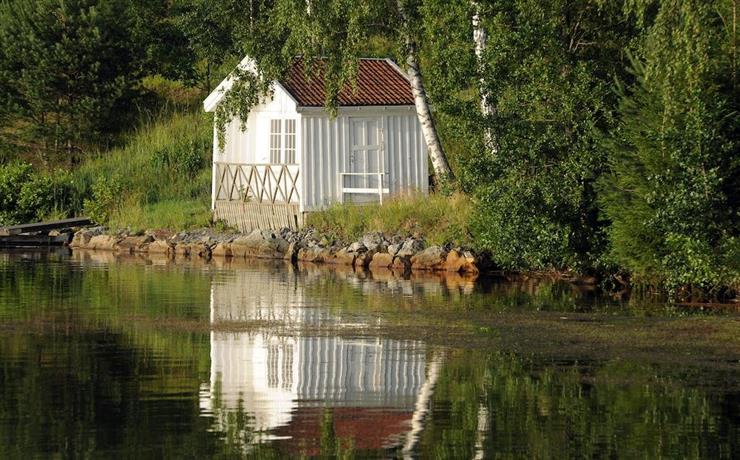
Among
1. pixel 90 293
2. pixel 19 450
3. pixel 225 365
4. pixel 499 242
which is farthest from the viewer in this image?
pixel 499 242

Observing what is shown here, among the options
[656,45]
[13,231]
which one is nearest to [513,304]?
[656,45]

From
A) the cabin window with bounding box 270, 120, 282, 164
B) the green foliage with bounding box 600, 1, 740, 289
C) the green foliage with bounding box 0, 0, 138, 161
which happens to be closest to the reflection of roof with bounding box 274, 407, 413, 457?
the green foliage with bounding box 600, 1, 740, 289

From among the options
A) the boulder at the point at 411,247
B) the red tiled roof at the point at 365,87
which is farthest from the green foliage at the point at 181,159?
the boulder at the point at 411,247

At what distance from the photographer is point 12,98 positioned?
51.0 meters

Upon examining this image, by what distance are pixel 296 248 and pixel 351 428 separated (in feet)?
74.0

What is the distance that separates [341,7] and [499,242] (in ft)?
21.0

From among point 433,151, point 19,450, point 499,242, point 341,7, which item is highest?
point 341,7

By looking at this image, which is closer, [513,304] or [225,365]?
[225,365]

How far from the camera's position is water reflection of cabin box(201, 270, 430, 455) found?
1484 cm

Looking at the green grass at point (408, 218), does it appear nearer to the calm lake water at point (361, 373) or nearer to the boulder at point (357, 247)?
the boulder at point (357, 247)

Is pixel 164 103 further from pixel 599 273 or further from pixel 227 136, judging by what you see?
pixel 599 273

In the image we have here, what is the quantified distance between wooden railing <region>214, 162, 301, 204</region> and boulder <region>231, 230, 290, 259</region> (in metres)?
1.40

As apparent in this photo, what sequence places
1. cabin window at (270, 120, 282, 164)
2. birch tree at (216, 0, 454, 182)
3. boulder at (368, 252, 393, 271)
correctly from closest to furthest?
1. birch tree at (216, 0, 454, 182)
2. boulder at (368, 252, 393, 271)
3. cabin window at (270, 120, 282, 164)

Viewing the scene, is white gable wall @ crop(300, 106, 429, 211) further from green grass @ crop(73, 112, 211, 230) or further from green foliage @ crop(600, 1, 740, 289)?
green foliage @ crop(600, 1, 740, 289)
